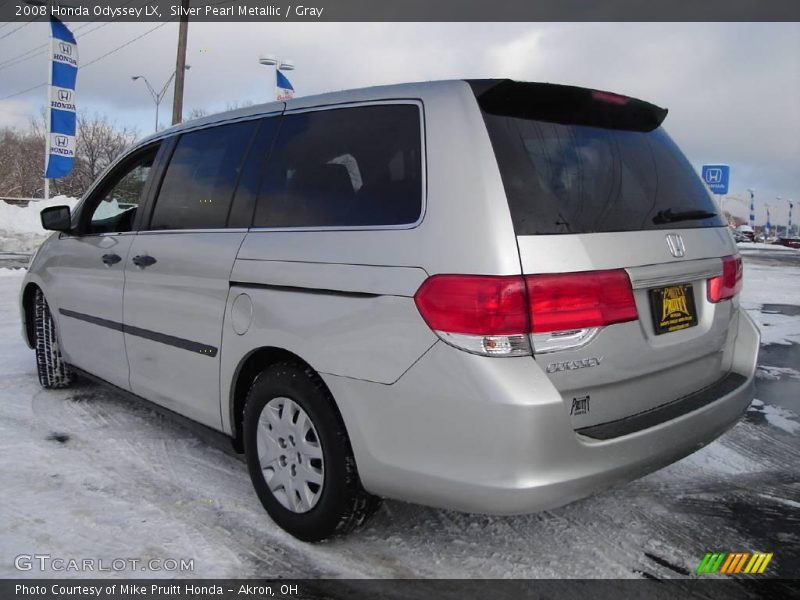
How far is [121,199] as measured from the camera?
3.94 meters

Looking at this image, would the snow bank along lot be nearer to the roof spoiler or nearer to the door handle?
the door handle

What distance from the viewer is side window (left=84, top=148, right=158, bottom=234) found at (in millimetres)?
3776

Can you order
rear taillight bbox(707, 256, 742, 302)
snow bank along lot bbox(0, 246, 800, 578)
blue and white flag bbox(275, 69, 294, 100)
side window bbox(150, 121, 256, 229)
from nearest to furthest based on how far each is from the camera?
snow bank along lot bbox(0, 246, 800, 578) → rear taillight bbox(707, 256, 742, 302) → side window bbox(150, 121, 256, 229) → blue and white flag bbox(275, 69, 294, 100)

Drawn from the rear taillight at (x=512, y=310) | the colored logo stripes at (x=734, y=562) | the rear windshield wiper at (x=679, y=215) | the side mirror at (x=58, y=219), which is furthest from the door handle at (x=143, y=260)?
the colored logo stripes at (x=734, y=562)

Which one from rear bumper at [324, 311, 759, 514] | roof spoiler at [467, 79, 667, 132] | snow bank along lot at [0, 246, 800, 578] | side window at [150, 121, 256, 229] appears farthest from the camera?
side window at [150, 121, 256, 229]

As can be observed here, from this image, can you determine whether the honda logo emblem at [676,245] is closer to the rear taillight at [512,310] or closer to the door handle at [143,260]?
the rear taillight at [512,310]

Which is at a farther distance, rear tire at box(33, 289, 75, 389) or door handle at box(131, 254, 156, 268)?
rear tire at box(33, 289, 75, 389)

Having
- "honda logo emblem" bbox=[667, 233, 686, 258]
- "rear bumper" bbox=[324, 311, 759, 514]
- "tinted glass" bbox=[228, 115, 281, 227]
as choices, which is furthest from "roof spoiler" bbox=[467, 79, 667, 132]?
"tinted glass" bbox=[228, 115, 281, 227]

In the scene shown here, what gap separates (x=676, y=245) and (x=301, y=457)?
1.74m

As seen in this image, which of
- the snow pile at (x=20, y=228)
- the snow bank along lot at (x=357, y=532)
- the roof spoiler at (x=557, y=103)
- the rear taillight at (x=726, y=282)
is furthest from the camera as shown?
the snow pile at (x=20, y=228)

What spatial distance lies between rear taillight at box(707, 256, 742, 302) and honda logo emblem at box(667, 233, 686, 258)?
0.84 feet

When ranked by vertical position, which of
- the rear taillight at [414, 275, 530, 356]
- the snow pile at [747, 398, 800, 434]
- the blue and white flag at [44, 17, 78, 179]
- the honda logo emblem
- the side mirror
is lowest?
the snow pile at [747, 398, 800, 434]

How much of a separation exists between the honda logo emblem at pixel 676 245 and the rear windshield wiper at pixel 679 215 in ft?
0.23

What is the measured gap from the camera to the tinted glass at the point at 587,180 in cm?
215
